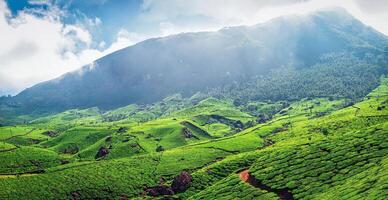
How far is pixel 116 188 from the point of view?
17625cm

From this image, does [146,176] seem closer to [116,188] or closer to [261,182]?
[116,188]

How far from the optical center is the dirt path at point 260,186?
114m

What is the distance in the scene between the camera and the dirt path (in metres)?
114

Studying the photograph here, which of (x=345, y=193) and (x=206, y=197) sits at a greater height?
(x=345, y=193)

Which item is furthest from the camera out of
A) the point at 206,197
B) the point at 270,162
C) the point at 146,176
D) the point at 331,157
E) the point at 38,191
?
the point at 146,176

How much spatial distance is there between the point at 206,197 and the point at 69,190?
73409mm

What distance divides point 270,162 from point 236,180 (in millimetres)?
16150

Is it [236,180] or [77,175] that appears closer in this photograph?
[236,180]

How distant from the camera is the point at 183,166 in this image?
645ft

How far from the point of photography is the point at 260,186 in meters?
130

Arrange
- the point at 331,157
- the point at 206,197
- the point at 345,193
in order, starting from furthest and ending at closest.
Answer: the point at 206,197, the point at 331,157, the point at 345,193

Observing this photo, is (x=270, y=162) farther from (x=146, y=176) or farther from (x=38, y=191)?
(x=38, y=191)

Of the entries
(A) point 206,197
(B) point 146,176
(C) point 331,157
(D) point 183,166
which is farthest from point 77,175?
(C) point 331,157

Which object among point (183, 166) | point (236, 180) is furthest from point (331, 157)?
point (183, 166)
